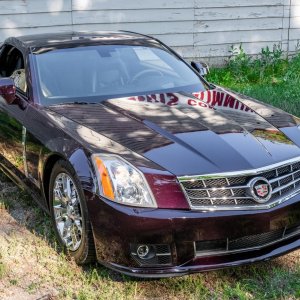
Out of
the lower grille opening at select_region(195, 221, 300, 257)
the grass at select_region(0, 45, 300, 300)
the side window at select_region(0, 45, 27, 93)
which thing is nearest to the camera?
the lower grille opening at select_region(195, 221, 300, 257)

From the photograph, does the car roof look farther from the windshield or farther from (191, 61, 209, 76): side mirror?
(191, 61, 209, 76): side mirror

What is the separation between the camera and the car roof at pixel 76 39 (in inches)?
208

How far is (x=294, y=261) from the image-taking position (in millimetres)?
4098

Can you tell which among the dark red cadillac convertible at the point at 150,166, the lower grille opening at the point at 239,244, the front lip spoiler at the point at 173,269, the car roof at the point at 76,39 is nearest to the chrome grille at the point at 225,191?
the dark red cadillac convertible at the point at 150,166

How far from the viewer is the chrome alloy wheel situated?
12.8 feet

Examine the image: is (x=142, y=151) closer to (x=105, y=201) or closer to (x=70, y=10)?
(x=105, y=201)

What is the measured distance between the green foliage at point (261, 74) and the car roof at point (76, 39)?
123 inches

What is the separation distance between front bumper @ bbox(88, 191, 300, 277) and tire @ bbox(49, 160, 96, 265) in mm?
114

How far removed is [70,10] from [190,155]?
21.9 ft

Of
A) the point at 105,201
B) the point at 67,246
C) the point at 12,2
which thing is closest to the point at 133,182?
the point at 105,201

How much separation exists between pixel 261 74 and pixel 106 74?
5.68 metres

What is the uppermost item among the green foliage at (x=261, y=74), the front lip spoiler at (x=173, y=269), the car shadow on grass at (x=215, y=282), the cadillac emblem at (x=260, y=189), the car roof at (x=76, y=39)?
the car roof at (x=76, y=39)

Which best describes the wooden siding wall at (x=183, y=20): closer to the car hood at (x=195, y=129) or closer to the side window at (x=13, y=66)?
the side window at (x=13, y=66)

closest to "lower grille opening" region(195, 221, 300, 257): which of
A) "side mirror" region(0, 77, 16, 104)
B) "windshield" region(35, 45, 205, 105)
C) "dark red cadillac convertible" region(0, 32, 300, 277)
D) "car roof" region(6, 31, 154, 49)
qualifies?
"dark red cadillac convertible" region(0, 32, 300, 277)
